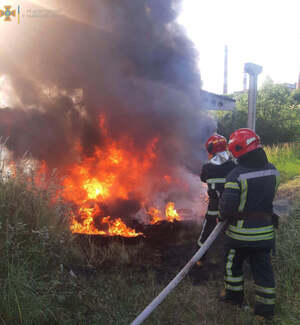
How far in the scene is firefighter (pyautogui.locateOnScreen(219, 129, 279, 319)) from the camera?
3.02 metres

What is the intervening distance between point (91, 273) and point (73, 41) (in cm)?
627

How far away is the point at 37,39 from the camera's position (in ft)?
25.2

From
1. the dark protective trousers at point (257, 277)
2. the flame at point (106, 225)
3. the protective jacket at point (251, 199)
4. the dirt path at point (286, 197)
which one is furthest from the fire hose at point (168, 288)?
the dirt path at point (286, 197)

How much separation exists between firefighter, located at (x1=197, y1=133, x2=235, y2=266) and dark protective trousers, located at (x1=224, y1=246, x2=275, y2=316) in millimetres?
1007

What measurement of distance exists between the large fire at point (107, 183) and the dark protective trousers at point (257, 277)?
2.44 metres

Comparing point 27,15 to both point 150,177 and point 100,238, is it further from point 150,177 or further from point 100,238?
point 100,238

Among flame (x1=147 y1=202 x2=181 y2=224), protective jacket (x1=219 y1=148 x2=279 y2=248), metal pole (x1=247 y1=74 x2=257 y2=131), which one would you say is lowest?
flame (x1=147 y1=202 x2=181 y2=224)

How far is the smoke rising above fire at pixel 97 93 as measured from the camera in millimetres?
7473

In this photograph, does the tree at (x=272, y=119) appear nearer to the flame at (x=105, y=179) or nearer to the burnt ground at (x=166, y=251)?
the flame at (x=105, y=179)

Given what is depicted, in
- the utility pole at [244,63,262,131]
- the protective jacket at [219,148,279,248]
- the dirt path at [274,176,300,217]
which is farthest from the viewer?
the dirt path at [274,176,300,217]

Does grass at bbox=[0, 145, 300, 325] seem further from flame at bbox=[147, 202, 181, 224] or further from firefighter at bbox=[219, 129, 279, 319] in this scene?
flame at bbox=[147, 202, 181, 224]

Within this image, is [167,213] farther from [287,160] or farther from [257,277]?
[287,160]

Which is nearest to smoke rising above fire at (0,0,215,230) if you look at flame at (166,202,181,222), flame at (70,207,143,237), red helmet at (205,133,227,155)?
flame at (166,202,181,222)

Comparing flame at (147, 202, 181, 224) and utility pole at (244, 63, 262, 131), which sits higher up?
utility pole at (244, 63, 262, 131)
